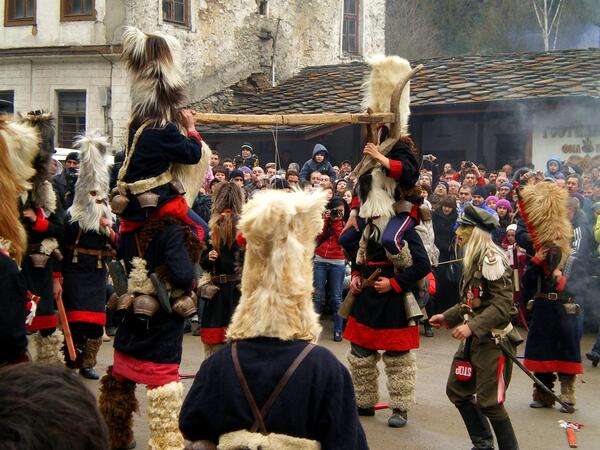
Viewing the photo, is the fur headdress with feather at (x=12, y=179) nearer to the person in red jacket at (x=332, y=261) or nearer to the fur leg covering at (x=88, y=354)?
the fur leg covering at (x=88, y=354)

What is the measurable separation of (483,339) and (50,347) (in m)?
3.83

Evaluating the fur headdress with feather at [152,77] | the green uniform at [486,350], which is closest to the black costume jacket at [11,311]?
the fur headdress with feather at [152,77]

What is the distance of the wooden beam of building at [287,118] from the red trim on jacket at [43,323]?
8.51ft

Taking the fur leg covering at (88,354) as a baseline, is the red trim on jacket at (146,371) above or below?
above

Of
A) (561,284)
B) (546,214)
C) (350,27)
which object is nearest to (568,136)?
(561,284)

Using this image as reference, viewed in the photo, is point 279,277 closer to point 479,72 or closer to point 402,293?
point 402,293

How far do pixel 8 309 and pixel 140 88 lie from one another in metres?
2.39

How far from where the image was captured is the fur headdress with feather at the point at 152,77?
575 cm

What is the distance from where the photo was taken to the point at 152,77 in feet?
18.9

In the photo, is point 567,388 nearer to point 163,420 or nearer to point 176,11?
point 163,420

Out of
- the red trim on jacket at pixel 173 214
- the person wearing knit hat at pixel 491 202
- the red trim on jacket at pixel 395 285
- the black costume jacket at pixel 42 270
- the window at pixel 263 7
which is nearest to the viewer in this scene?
the red trim on jacket at pixel 173 214

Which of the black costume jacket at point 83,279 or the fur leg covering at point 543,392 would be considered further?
the black costume jacket at point 83,279

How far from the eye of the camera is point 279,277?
3447mm

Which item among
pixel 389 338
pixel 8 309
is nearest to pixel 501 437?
pixel 389 338
